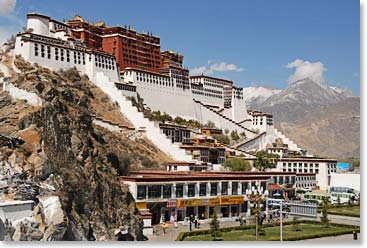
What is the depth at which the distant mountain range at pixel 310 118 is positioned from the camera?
22.9 meters

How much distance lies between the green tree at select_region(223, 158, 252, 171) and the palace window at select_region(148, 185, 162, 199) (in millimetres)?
7131

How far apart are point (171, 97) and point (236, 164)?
584 centimetres

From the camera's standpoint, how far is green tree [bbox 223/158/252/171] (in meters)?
19.2

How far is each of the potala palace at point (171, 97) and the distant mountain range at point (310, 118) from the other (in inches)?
38.5

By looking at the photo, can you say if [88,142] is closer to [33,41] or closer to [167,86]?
[33,41]

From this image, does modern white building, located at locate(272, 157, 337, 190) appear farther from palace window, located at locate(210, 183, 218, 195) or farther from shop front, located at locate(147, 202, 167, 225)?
shop front, located at locate(147, 202, 167, 225)

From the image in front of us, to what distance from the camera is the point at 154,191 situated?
476 inches

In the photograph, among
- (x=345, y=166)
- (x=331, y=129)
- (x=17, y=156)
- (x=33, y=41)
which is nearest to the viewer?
(x=17, y=156)

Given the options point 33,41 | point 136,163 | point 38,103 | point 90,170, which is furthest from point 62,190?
point 33,41

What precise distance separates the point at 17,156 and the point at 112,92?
1142 centimetres

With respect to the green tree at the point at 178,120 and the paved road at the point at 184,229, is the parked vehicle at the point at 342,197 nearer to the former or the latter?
the paved road at the point at 184,229

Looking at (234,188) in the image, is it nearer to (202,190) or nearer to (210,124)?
(202,190)

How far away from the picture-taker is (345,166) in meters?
21.8

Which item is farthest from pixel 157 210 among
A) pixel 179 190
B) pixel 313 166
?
pixel 313 166
